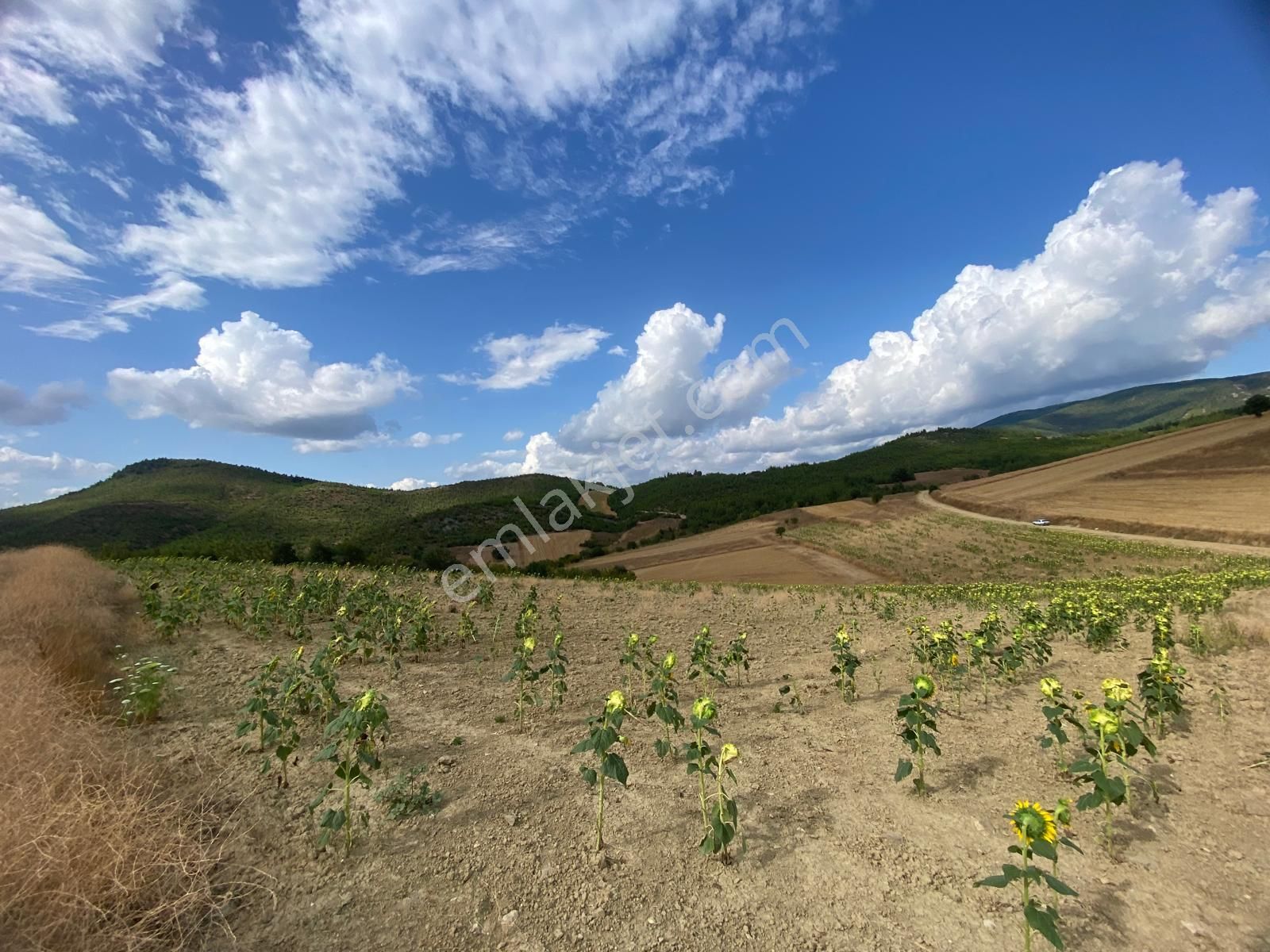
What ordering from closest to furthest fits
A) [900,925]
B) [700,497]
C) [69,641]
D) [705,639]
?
[900,925] → [69,641] → [705,639] → [700,497]

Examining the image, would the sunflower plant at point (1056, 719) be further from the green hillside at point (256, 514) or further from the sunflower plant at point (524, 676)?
the green hillside at point (256, 514)

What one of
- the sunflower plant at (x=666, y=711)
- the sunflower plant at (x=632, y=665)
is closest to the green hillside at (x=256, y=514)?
the sunflower plant at (x=632, y=665)

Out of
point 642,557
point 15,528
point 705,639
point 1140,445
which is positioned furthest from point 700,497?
point 705,639

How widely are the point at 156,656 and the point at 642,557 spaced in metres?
48.6

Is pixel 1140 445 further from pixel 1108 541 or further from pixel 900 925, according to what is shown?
pixel 900 925

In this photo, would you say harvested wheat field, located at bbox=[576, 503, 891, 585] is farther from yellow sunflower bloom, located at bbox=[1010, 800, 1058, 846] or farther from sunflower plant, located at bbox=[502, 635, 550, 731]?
yellow sunflower bloom, located at bbox=[1010, 800, 1058, 846]

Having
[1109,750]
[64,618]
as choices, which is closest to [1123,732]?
[1109,750]

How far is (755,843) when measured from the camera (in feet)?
13.7

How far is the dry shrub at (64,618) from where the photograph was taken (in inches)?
270

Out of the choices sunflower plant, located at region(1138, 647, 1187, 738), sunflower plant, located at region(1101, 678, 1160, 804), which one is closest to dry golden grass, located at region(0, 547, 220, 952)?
sunflower plant, located at region(1101, 678, 1160, 804)

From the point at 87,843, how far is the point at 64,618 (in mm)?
7552

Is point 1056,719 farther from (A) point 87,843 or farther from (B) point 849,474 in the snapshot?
(B) point 849,474

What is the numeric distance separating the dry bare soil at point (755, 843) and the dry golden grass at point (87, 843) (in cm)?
32

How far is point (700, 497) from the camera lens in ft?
362
